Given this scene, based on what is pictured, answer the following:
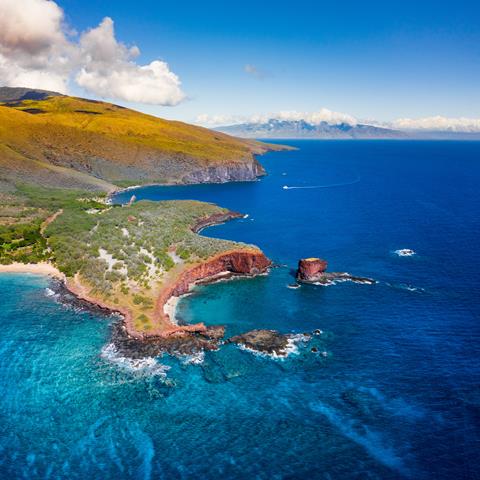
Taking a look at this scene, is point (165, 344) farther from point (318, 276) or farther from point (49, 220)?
point (49, 220)

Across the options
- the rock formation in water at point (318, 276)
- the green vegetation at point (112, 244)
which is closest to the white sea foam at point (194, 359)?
the green vegetation at point (112, 244)

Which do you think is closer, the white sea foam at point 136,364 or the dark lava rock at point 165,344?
the white sea foam at point 136,364

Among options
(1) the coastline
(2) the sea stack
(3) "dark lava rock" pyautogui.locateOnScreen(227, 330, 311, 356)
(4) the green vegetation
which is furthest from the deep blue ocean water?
(4) the green vegetation

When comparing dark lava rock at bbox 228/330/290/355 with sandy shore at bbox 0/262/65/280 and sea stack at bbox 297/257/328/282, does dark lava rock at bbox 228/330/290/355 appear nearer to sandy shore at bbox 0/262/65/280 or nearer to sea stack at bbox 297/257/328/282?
sea stack at bbox 297/257/328/282

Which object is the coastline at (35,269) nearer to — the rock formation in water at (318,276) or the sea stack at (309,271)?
the sea stack at (309,271)

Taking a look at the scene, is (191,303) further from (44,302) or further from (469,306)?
(469,306)

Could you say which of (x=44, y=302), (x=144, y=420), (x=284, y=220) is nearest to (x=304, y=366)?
(x=144, y=420)
